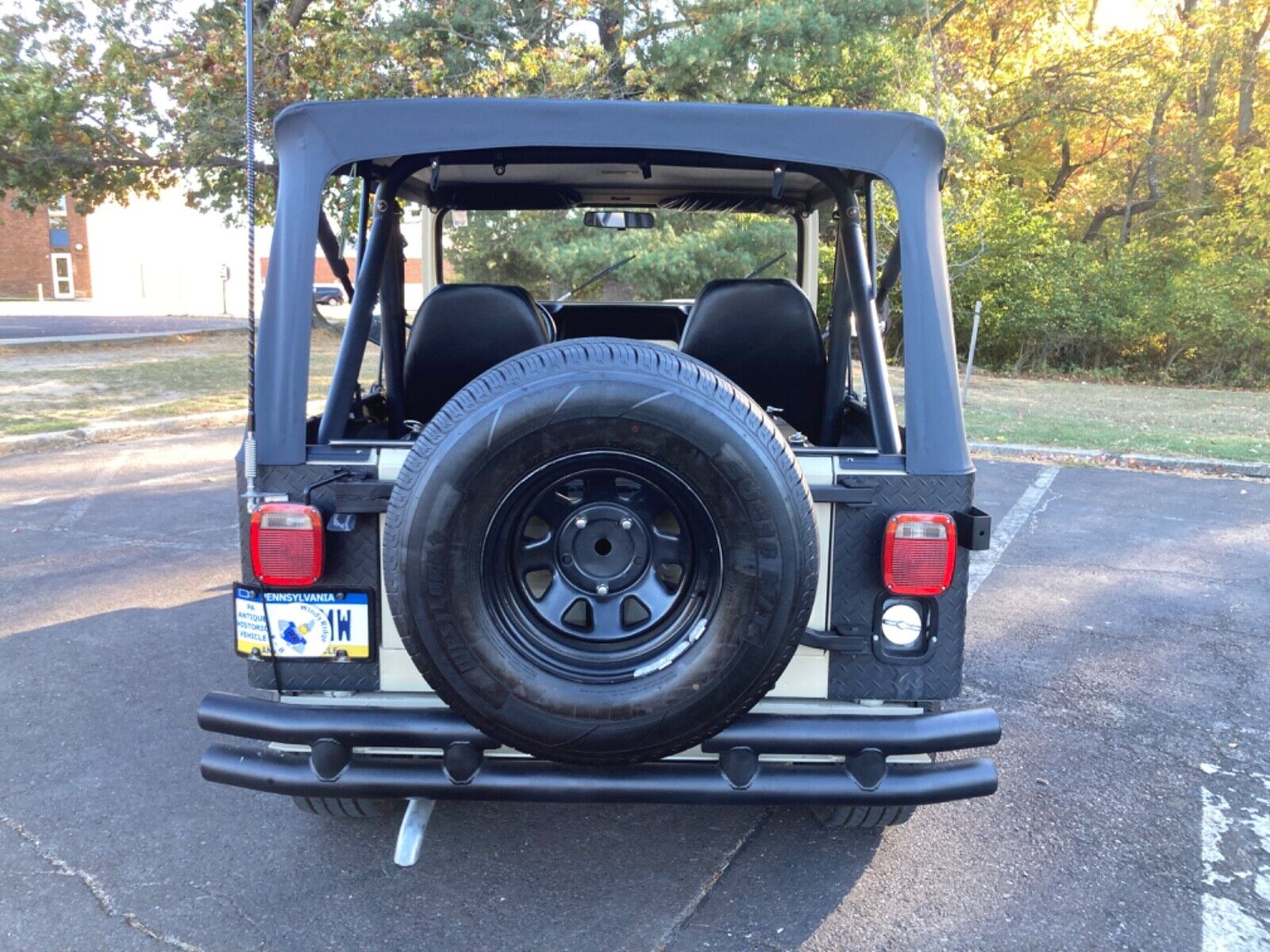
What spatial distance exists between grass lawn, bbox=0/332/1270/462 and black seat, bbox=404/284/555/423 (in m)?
5.03

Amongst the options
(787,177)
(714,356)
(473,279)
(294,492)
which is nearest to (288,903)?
(294,492)

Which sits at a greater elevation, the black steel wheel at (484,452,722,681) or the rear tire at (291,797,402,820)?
the black steel wheel at (484,452,722,681)

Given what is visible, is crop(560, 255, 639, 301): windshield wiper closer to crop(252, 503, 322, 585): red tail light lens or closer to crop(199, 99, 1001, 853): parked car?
crop(199, 99, 1001, 853): parked car

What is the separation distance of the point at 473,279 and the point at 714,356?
2.60 meters

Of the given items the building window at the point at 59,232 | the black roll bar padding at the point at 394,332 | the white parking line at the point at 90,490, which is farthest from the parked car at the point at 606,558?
the building window at the point at 59,232

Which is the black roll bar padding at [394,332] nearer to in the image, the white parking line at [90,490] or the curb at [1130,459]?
the white parking line at [90,490]

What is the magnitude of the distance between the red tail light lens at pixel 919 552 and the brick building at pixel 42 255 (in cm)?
5174

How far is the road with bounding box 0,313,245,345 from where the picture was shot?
69.4ft

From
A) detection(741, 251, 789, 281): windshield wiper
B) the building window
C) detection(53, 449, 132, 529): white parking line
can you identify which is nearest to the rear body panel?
→ detection(741, 251, 789, 281): windshield wiper

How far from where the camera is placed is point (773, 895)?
8.86ft

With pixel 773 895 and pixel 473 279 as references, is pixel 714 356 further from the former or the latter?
pixel 473 279

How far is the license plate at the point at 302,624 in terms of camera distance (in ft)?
8.31

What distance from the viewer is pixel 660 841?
9.80 ft

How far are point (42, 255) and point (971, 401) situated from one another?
4679 cm
